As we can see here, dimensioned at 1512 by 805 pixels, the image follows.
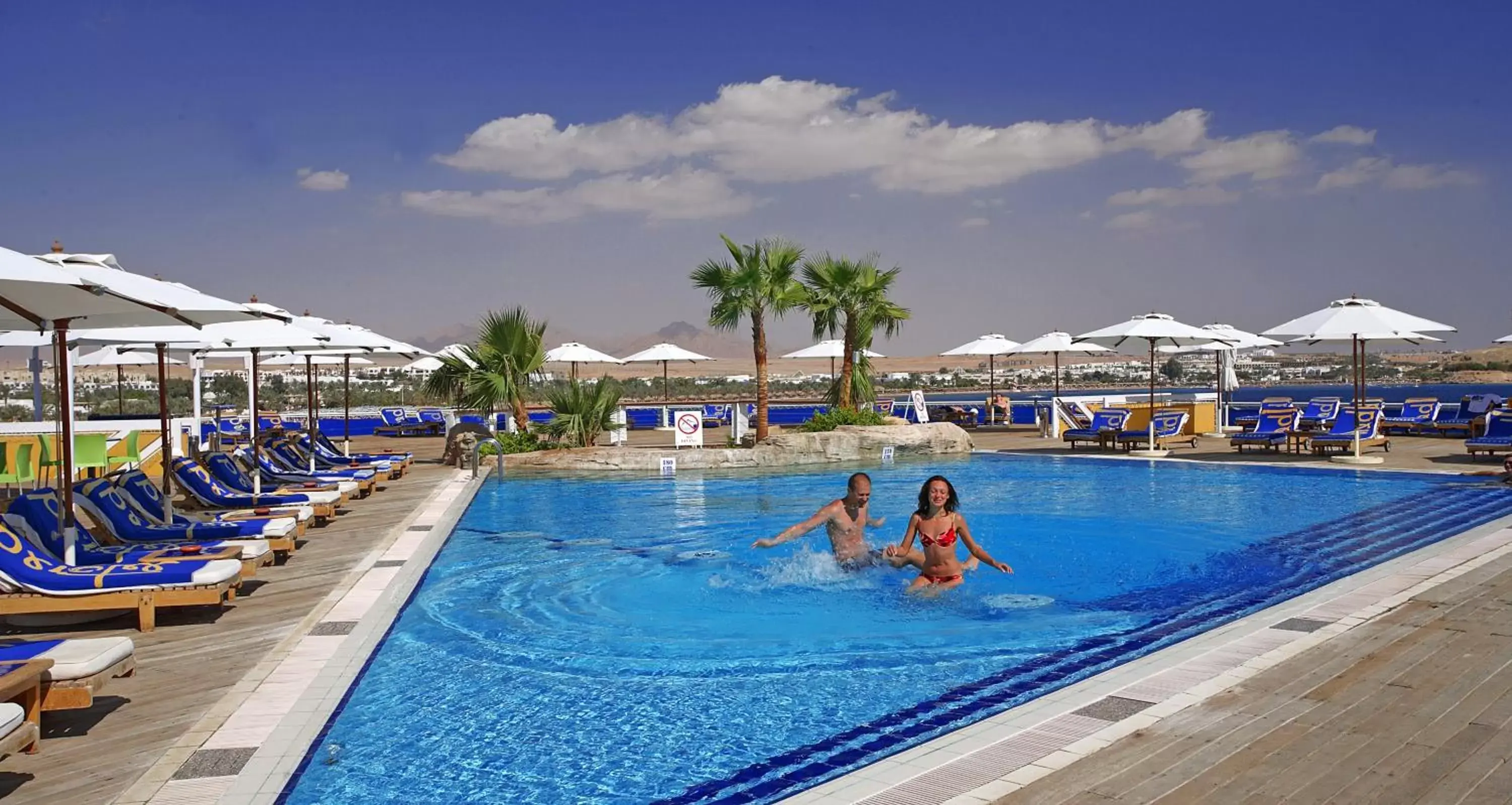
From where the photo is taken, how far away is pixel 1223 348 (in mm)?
23344

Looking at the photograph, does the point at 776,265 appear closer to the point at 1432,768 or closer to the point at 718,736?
the point at 718,736

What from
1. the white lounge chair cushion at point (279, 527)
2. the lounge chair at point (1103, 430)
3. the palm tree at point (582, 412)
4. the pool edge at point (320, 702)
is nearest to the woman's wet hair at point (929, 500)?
the pool edge at point (320, 702)

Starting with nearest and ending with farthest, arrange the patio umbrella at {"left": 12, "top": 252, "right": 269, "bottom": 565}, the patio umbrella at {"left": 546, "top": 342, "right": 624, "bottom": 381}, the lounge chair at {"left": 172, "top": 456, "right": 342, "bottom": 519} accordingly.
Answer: the patio umbrella at {"left": 12, "top": 252, "right": 269, "bottom": 565} < the lounge chair at {"left": 172, "top": 456, "right": 342, "bottom": 519} < the patio umbrella at {"left": 546, "top": 342, "right": 624, "bottom": 381}

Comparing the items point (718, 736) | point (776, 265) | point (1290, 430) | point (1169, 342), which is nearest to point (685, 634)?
point (718, 736)

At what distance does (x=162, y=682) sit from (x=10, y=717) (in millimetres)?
1543

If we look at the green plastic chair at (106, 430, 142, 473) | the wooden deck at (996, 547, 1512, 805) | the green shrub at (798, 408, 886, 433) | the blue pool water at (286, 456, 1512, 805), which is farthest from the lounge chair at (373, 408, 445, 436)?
the wooden deck at (996, 547, 1512, 805)

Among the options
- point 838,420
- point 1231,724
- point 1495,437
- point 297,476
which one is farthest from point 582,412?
point 1231,724

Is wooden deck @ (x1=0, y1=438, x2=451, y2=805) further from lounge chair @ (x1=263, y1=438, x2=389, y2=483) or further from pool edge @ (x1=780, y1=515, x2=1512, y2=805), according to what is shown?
lounge chair @ (x1=263, y1=438, x2=389, y2=483)

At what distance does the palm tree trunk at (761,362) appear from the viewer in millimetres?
19156

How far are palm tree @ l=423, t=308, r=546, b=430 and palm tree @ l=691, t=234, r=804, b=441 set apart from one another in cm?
317

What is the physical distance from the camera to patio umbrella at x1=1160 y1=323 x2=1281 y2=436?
2205 centimetres

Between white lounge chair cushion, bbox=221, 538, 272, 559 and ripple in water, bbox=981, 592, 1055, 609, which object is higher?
white lounge chair cushion, bbox=221, 538, 272, 559

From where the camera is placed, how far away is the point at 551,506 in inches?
543

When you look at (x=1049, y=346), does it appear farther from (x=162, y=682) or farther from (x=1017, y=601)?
(x=162, y=682)
